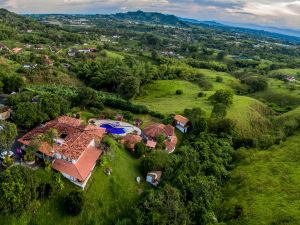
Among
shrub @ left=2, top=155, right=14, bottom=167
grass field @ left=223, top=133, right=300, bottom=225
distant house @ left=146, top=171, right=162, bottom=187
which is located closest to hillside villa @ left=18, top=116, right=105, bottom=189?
shrub @ left=2, top=155, right=14, bottom=167

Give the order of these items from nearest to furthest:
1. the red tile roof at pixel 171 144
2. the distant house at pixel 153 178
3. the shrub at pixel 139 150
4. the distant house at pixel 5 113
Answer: the distant house at pixel 153 178, the shrub at pixel 139 150, the distant house at pixel 5 113, the red tile roof at pixel 171 144

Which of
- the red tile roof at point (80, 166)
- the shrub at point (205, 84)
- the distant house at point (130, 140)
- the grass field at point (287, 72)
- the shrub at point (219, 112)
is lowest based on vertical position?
the grass field at point (287, 72)

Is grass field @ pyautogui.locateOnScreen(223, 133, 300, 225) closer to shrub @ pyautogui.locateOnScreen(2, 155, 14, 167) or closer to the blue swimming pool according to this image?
the blue swimming pool

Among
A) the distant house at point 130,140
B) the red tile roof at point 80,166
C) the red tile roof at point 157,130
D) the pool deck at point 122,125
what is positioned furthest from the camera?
the pool deck at point 122,125

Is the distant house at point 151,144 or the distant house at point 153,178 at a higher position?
the distant house at point 151,144

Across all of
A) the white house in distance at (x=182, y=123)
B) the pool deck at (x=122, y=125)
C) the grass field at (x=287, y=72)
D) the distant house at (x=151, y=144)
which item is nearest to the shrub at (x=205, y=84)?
the white house in distance at (x=182, y=123)

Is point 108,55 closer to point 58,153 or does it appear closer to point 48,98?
point 48,98

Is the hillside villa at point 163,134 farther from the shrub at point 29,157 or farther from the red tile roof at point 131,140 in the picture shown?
the shrub at point 29,157

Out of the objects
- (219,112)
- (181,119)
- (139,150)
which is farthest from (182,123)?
(139,150)
